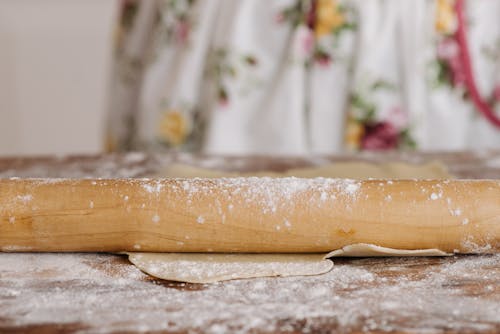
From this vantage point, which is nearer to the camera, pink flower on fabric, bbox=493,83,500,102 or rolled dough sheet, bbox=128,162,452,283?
rolled dough sheet, bbox=128,162,452,283

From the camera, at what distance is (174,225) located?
62 cm

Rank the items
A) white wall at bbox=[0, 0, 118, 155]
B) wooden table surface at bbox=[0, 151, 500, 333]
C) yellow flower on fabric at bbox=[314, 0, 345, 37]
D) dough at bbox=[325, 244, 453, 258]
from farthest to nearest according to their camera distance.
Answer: white wall at bbox=[0, 0, 118, 155]
yellow flower on fabric at bbox=[314, 0, 345, 37]
dough at bbox=[325, 244, 453, 258]
wooden table surface at bbox=[0, 151, 500, 333]

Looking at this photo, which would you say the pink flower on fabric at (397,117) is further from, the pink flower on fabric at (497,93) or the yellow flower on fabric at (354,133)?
the pink flower on fabric at (497,93)

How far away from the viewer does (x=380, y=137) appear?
→ 127cm

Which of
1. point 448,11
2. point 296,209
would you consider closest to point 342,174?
point 296,209

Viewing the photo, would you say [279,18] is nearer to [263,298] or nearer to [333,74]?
[333,74]

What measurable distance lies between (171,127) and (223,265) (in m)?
0.77

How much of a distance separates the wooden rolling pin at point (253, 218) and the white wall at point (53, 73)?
169cm

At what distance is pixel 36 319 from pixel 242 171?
1.42ft

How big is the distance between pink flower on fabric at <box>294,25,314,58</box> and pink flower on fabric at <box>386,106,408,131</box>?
20cm

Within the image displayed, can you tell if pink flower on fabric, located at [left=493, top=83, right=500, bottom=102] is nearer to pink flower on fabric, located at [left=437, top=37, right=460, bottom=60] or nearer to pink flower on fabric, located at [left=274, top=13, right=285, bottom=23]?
pink flower on fabric, located at [left=437, top=37, right=460, bottom=60]

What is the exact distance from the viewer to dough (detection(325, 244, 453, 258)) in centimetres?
60

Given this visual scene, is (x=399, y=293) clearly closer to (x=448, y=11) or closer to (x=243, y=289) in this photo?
(x=243, y=289)

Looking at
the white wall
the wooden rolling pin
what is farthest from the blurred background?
the white wall
